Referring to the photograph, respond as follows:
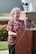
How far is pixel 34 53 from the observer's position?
984 mm

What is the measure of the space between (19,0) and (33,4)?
94cm

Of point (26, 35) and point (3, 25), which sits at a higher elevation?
point (26, 35)

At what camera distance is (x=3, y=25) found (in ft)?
9.85

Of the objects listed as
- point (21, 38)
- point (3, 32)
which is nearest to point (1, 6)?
point (3, 32)

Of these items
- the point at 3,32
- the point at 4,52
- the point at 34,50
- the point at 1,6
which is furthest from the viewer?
the point at 1,6

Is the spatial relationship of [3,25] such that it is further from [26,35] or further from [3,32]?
[26,35]

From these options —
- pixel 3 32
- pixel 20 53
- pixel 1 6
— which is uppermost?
pixel 1 6

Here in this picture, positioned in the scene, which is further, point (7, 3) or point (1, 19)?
point (7, 3)

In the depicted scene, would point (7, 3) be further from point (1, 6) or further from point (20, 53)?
point (20, 53)

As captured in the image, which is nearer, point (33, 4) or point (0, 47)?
point (0, 47)

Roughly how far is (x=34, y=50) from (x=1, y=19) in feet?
7.19

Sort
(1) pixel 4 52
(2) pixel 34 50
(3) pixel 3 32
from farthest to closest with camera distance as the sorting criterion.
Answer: (3) pixel 3 32 → (1) pixel 4 52 → (2) pixel 34 50

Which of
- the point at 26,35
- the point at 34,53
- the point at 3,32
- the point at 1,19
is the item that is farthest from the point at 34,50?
the point at 1,19

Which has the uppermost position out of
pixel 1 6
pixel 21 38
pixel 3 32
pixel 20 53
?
Result: pixel 1 6
